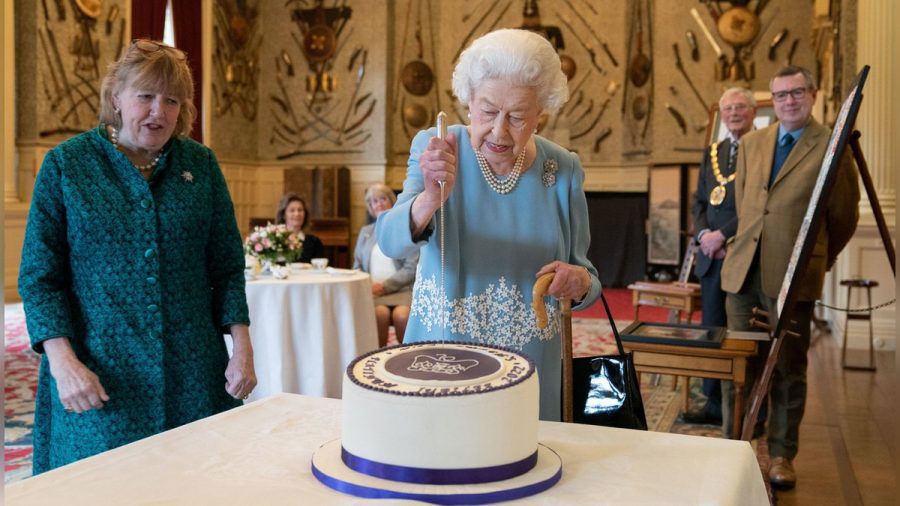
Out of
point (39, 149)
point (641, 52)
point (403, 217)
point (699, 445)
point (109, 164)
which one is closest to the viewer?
point (699, 445)

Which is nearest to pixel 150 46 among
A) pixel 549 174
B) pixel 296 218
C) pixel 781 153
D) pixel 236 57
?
pixel 549 174

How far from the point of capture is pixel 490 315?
5.91 feet

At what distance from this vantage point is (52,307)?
1.82 meters

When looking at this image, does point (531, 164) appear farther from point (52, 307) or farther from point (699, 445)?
point (52, 307)

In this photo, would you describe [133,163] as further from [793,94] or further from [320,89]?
[320,89]

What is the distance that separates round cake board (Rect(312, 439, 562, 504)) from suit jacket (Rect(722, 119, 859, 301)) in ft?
8.83

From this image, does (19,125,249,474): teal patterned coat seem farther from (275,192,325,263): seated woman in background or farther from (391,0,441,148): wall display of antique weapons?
(391,0,441,148): wall display of antique weapons

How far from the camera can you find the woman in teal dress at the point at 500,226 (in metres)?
1.72

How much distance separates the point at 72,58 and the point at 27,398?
667 cm

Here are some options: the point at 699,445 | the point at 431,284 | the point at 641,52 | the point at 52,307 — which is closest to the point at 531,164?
the point at 431,284

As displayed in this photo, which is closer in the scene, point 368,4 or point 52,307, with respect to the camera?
point 52,307

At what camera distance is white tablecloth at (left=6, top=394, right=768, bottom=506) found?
1.10m

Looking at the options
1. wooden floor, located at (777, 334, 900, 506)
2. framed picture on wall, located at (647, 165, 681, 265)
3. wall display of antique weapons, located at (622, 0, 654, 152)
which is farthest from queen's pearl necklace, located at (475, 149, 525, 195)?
wall display of antique weapons, located at (622, 0, 654, 152)

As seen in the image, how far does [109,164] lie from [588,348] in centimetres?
554
